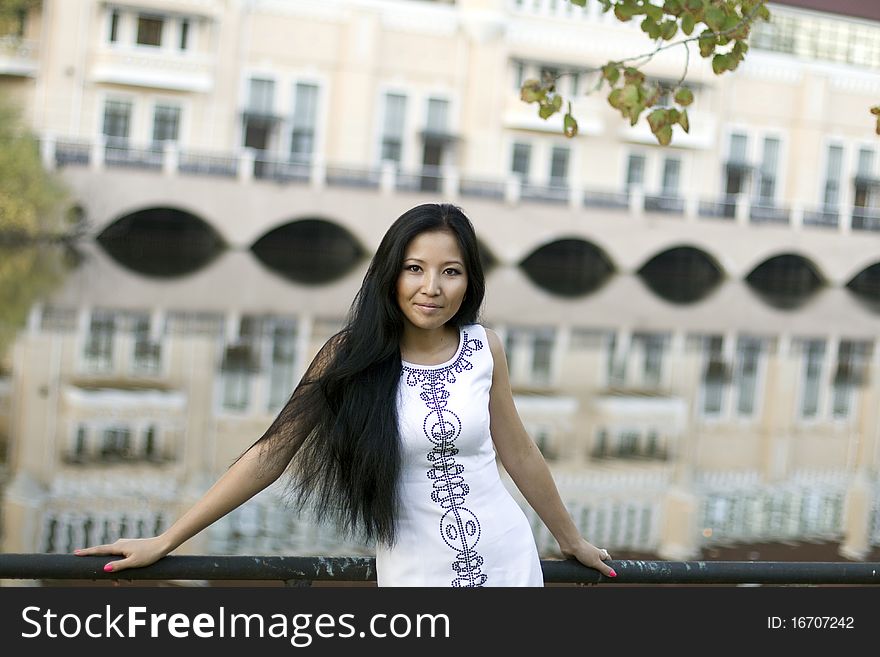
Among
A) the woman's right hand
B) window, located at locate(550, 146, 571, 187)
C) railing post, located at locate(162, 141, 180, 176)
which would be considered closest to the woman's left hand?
the woman's right hand

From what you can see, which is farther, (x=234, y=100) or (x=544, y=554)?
(x=234, y=100)

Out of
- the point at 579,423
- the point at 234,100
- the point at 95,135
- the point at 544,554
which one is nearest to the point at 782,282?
the point at 234,100

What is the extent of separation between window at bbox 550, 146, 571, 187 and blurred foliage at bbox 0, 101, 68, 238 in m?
11.7

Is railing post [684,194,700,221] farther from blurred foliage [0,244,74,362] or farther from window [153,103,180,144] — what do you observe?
blurred foliage [0,244,74,362]

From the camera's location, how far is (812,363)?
59.8 feet

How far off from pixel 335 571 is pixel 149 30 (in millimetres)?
25600

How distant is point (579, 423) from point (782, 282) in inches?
813

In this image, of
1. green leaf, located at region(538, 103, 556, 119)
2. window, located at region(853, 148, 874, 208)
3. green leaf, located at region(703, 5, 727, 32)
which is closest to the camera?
green leaf, located at region(703, 5, 727, 32)

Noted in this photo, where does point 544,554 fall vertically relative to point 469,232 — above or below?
below

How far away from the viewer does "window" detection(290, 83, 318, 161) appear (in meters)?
27.8

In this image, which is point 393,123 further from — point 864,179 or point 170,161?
point 864,179

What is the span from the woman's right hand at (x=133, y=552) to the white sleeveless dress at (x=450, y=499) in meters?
0.34

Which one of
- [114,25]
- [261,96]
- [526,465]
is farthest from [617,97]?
[261,96]
